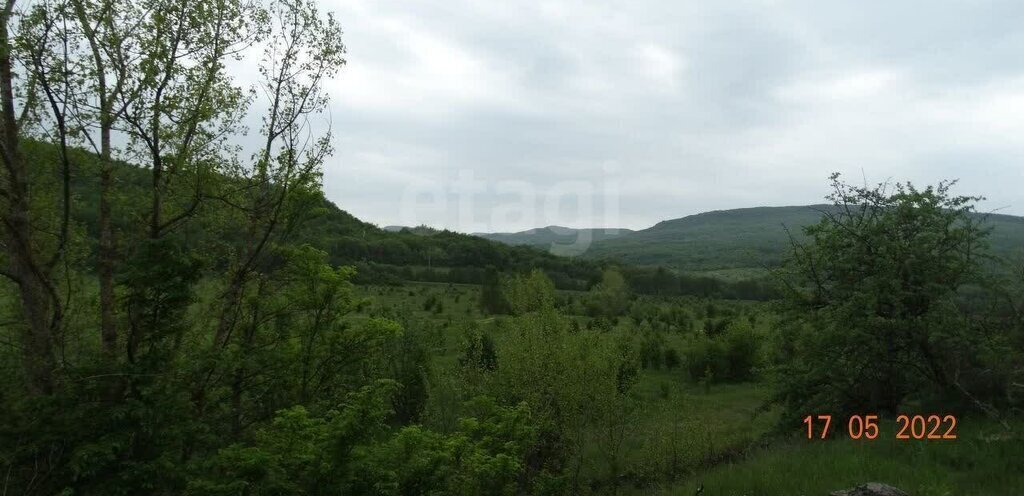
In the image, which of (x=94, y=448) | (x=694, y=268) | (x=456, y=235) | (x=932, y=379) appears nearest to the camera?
(x=94, y=448)

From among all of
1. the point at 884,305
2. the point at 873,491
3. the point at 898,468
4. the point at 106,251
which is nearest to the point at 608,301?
the point at 884,305

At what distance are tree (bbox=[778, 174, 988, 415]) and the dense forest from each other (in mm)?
60

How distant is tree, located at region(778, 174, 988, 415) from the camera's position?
12.0 metres

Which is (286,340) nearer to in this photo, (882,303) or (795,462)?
(795,462)

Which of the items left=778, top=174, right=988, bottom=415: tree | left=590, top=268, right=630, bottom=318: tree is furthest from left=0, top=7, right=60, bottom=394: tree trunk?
left=590, top=268, right=630, bottom=318: tree

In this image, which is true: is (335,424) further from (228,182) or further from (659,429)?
(659,429)

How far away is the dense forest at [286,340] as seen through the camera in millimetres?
8180

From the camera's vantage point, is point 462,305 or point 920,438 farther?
point 462,305

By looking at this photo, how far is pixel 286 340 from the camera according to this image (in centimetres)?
1134

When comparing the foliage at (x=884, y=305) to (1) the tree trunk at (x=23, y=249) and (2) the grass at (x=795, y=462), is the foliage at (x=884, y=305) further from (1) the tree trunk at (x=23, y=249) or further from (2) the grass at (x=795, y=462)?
(1) the tree trunk at (x=23, y=249)

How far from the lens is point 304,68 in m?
11.0

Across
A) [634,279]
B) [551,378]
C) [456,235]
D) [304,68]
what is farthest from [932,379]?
[456,235]

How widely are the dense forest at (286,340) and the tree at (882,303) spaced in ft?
0.20

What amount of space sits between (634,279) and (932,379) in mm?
80961
